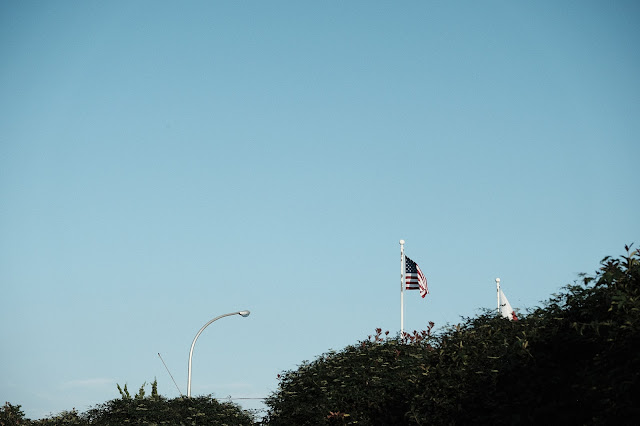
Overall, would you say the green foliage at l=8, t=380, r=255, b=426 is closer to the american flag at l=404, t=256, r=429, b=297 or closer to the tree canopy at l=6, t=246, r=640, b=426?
the tree canopy at l=6, t=246, r=640, b=426

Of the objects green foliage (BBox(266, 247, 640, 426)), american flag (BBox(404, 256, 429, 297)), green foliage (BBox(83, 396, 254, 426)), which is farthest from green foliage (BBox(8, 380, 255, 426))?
american flag (BBox(404, 256, 429, 297))

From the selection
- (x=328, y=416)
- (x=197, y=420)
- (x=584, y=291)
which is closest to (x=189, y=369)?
(x=197, y=420)

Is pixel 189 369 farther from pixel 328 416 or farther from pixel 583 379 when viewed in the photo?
pixel 583 379

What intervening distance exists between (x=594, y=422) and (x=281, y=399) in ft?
43.5

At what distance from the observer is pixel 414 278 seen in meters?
35.8

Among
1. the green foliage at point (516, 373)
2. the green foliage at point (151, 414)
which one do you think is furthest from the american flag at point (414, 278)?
the green foliage at point (516, 373)

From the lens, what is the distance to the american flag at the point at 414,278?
35.7 meters

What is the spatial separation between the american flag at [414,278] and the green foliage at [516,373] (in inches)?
564

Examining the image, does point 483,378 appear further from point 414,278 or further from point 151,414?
point 414,278

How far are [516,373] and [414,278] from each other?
2268cm

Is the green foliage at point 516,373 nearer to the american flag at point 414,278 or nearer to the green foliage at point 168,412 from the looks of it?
the green foliage at point 168,412

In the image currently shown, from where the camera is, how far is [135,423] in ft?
78.6

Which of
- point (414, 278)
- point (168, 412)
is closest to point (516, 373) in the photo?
point (168, 412)

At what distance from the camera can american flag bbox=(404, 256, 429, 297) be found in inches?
1405
